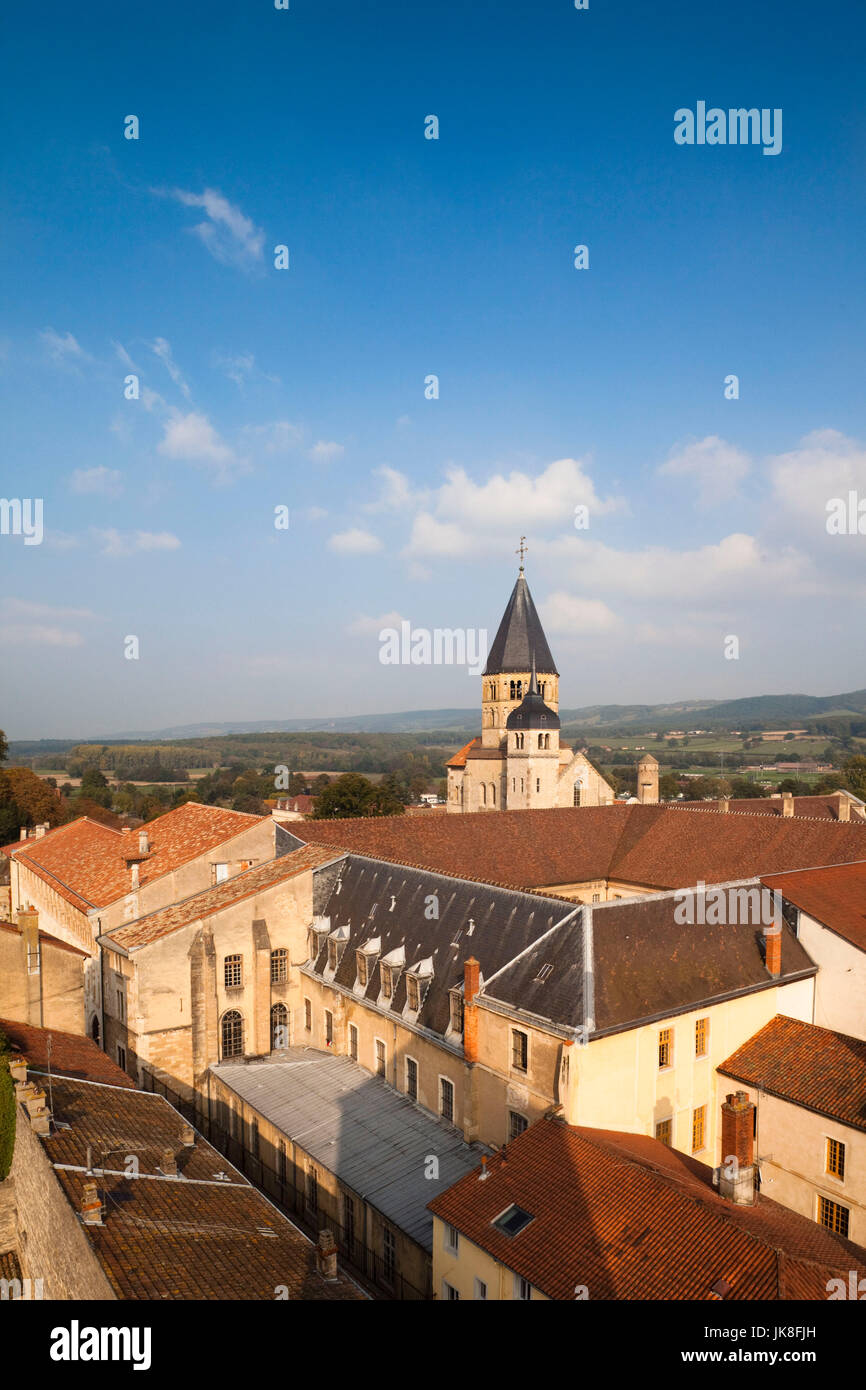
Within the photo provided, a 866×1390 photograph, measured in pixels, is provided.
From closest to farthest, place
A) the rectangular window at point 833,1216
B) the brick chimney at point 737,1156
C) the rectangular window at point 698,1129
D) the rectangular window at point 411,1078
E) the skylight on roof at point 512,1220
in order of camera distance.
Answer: the skylight on roof at point 512,1220
the brick chimney at point 737,1156
the rectangular window at point 833,1216
the rectangular window at point 698,1129
the rectangular window at point 411,1078

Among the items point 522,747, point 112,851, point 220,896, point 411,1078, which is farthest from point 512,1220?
point 522,747

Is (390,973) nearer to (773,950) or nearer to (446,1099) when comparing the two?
(446,1099)

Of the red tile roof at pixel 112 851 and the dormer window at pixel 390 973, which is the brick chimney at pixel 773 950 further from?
the red tile roof at pixel 112 851

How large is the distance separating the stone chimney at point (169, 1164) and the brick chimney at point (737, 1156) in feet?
49.6

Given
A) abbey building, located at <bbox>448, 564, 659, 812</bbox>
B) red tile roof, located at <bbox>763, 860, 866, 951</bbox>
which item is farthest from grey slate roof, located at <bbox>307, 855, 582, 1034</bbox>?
abbey building, located at <bbox>448, 564, 659, 812</bbox>

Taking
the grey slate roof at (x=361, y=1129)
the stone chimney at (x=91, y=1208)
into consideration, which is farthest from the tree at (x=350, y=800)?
the stone chimney at (x=91, y=1208)

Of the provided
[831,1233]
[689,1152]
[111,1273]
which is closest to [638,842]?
[689,1152]

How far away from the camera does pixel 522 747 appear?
68062 millimetres

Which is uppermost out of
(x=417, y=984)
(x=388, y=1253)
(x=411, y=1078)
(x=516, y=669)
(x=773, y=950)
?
(x=516, y=669)

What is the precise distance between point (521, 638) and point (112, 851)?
4178 centimetres

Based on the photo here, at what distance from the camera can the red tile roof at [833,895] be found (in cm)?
3177
